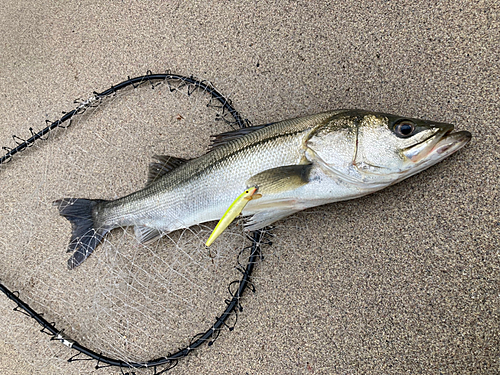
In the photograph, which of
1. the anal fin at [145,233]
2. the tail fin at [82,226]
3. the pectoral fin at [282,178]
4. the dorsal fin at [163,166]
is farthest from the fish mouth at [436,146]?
the tail fin at [82,226]

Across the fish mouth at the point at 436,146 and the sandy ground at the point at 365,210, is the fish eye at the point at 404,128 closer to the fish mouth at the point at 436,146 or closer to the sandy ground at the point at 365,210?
the fish mouth at the point at 436,146

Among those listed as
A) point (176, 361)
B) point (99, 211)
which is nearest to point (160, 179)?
point (99, 211)

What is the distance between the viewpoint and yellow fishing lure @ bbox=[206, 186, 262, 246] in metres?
1.10

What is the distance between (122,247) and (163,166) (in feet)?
1.63

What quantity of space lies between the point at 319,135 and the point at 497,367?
1078 millimetres

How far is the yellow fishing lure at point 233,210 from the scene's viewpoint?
110 cm

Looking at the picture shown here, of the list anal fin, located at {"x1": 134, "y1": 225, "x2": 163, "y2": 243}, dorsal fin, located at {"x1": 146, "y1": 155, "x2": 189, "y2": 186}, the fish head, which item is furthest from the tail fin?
the fish head

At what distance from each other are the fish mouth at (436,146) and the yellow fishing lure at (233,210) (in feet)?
1.82

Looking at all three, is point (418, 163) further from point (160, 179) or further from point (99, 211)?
point (99, 211)

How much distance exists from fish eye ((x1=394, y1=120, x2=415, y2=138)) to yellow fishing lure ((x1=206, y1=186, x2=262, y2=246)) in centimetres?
53

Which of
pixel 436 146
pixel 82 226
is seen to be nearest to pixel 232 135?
pixel 436 146

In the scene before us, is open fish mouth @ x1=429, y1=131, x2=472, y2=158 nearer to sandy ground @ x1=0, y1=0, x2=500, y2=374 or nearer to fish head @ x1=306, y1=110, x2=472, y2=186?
fish head @ x1=306, y1=110, x2=472, y2=186

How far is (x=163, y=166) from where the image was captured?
1.45 metres

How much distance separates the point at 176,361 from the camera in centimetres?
147
